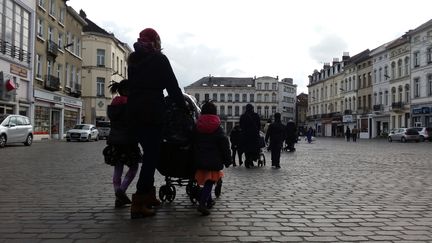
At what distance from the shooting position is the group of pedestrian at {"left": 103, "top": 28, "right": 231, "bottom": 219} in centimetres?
554

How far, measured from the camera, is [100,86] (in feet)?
193

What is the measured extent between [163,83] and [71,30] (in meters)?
42.3

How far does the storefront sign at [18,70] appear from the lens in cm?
3119

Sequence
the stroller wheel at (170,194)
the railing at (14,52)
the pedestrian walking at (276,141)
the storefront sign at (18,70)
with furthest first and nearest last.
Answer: the storefront sign at (18,70) → the railing at (14,52) → the pedestrian walking at (276,141) → the stroller wheel at (170,194)

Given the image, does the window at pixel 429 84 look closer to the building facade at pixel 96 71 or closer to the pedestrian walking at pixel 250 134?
the building facade at pixel 96 71

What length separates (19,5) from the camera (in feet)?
105

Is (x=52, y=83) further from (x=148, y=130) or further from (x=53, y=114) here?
(x=148, y=130)

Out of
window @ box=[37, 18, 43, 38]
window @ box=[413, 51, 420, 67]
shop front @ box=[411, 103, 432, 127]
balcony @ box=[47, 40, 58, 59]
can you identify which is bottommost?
shop front @ box=[411, 103, 432, 127]

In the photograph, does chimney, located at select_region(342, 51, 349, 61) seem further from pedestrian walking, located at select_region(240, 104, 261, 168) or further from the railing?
pedestrian walking, located at select_region(240, 104, 261, 168)

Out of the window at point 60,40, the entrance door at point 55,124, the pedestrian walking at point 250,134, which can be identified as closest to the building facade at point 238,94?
the window at point 60,40

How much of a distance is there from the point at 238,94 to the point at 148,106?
114 m

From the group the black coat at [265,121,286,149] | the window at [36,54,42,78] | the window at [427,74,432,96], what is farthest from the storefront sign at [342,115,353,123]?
the black coat at [265,121,286,149]

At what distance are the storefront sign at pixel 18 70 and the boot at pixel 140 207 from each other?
2860 centimetres

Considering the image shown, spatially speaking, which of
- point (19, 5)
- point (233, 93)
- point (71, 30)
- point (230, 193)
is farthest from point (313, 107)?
point (230, 193)
